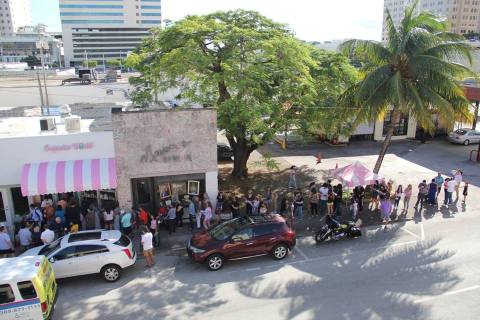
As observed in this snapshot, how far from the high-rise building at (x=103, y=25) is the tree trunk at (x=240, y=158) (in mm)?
142011

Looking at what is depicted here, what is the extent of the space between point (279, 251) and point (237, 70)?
8134mm

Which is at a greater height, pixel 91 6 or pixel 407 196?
pixel 91 6

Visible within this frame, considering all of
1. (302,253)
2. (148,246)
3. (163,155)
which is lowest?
(302,253)

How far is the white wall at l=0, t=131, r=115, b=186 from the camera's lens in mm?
15906

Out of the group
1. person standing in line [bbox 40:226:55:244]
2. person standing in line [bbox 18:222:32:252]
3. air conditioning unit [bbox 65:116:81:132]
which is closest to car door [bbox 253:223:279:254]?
person standing in line [bbox 40:226:55:244]

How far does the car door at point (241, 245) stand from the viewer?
13719 millimetres

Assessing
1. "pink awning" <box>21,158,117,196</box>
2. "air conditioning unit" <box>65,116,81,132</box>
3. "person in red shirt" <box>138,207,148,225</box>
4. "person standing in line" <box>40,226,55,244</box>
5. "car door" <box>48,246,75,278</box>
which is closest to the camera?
"car door" <box>48,246,75,278</box>

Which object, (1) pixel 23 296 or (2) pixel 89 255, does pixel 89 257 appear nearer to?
(2) pixel 89 255

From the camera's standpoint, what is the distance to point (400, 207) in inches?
768

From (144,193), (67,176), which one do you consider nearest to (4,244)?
(67,176)

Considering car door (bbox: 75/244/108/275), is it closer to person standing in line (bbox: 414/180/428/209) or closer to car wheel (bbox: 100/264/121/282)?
car wheel (bbox: 100/264/121/282)

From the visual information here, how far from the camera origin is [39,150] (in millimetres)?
16125

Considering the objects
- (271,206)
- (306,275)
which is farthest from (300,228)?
(306,275)

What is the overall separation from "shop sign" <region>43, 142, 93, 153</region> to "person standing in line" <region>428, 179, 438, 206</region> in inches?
597
